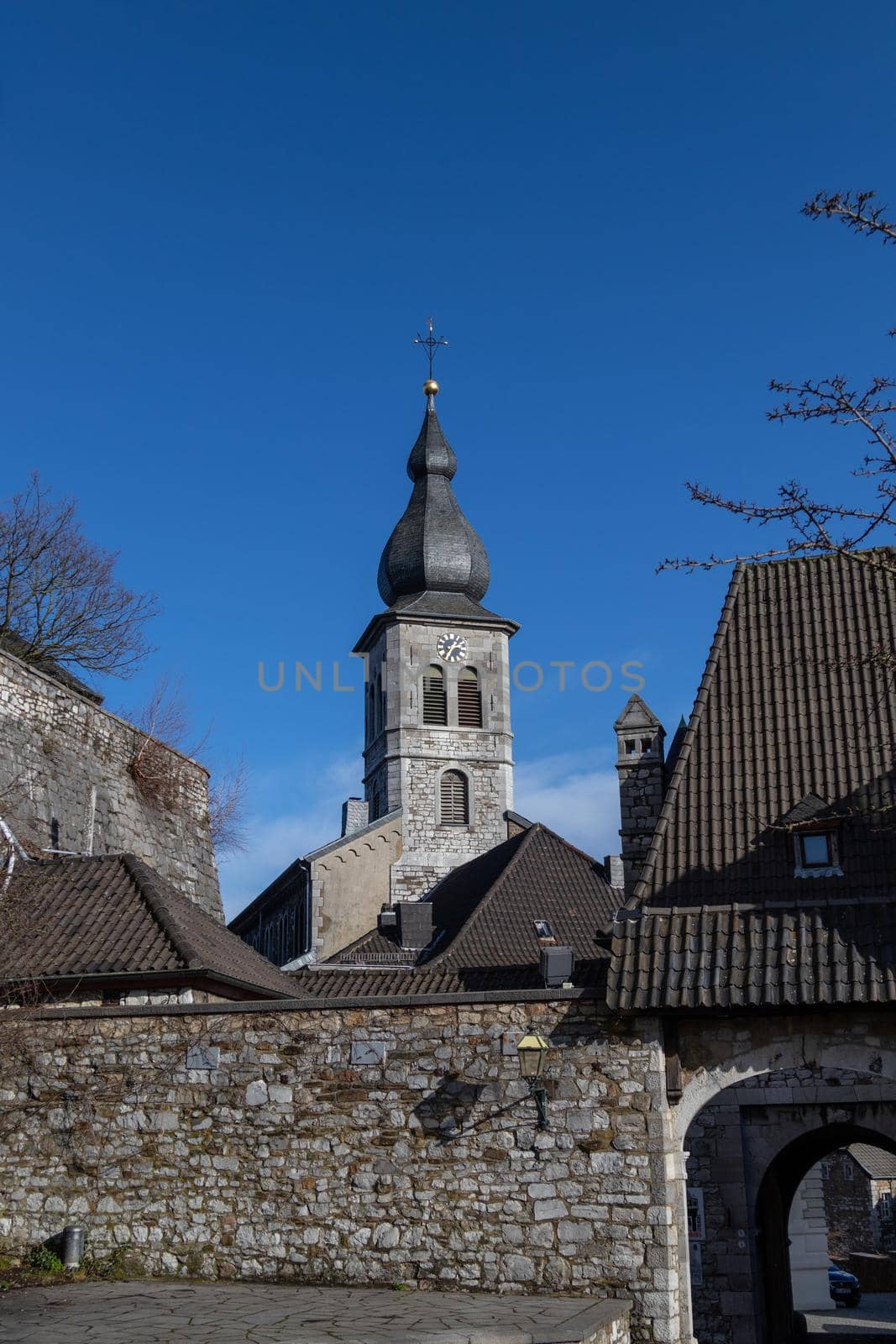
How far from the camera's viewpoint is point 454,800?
46.4 metres

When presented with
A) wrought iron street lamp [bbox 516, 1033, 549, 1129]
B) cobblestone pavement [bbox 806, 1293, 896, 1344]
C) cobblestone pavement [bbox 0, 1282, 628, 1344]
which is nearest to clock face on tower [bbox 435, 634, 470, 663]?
cobblestone pavement [bbox 806, 1293, 896, 1344]

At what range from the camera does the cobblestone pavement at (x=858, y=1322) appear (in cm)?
2147

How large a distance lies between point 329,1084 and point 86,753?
10821 millimetres

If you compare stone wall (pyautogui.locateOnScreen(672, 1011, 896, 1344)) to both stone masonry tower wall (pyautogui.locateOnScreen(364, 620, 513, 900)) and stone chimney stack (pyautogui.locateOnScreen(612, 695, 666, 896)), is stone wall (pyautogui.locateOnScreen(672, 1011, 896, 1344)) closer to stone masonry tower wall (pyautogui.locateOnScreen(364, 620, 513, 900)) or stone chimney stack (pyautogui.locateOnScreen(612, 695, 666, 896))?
stone chimney stack (pyautogui.locateOnScreen(612, 695, 666, 896))

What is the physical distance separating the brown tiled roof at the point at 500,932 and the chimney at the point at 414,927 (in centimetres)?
29

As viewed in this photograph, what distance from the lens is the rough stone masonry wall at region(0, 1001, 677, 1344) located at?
37.0 ft

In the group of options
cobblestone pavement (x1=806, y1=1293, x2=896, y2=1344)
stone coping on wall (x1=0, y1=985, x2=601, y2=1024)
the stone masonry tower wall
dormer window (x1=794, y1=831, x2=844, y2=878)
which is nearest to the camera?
stone coping on wall (x1=0, y1=985, x2=601, y2=1024)

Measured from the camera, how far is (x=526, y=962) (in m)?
26.4

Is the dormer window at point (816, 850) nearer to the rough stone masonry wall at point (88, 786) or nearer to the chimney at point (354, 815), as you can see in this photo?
the rough stone masonry wall at point (88, 786)

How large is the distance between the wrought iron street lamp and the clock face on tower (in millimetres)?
37232

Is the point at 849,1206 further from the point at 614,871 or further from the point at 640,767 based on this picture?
the point at 640,767

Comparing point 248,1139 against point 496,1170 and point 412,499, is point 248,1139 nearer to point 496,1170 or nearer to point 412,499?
point 496,1170

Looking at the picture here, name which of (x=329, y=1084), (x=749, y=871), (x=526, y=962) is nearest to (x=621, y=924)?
(x=749, y=871)

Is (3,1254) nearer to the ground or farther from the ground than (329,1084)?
nearer to the ground
